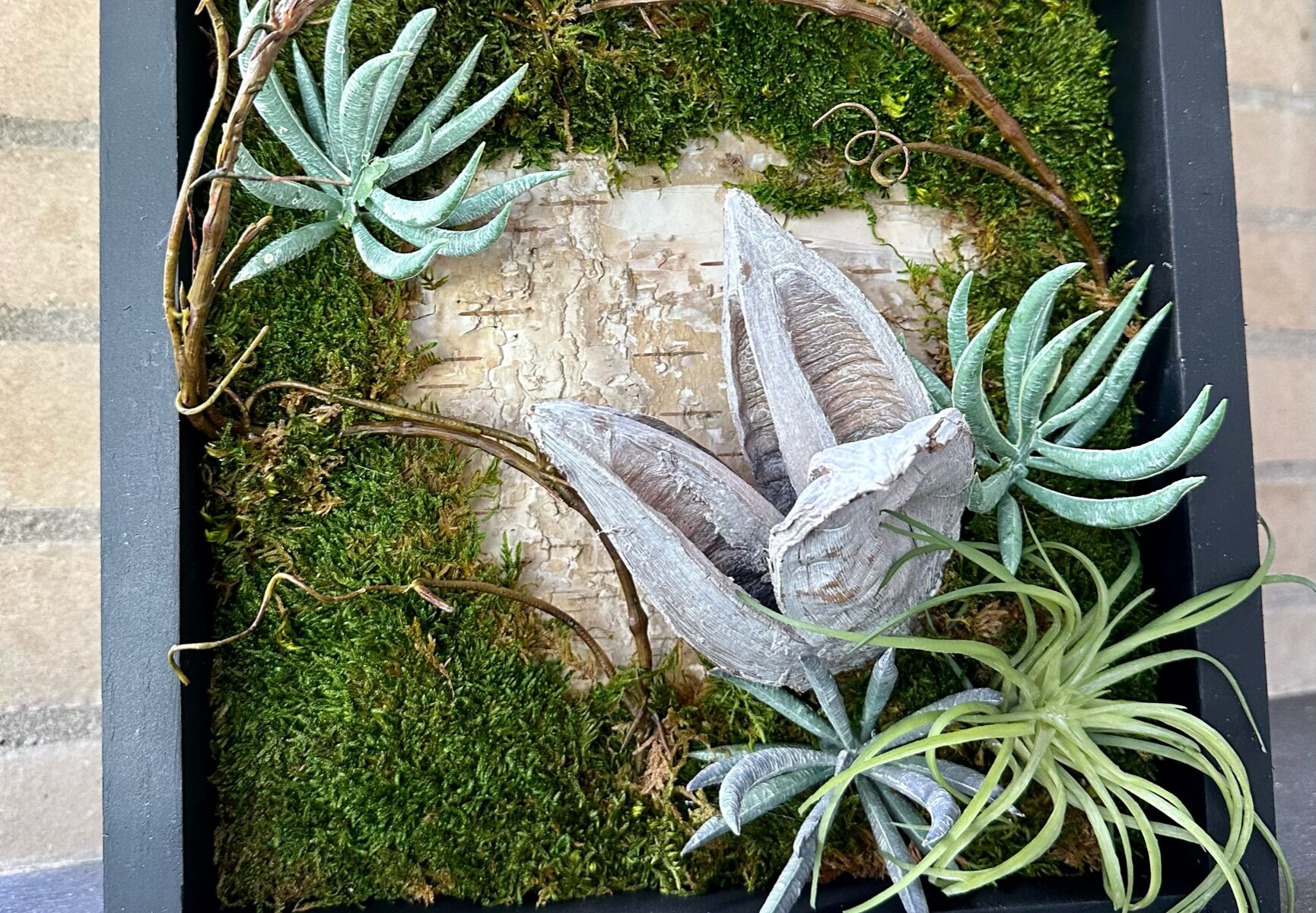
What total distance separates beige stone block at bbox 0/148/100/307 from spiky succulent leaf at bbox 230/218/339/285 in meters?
0.31

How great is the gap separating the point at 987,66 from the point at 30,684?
1402mm

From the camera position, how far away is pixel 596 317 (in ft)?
3.17

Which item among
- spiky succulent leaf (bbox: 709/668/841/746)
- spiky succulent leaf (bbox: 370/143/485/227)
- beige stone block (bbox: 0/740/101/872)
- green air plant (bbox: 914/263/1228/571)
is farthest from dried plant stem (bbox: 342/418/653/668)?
beige stone block (bbox: 0/740/101/872)

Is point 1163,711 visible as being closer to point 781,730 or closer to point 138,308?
point 781,730

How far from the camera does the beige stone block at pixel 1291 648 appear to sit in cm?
124

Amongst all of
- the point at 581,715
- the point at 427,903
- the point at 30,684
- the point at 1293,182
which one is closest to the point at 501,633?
the point at 581,715

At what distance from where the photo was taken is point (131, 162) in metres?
0.84

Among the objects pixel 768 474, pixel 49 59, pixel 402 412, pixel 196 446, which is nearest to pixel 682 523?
pixel 768 474

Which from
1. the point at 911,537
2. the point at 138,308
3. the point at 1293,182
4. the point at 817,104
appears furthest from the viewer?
the point at 1293,182

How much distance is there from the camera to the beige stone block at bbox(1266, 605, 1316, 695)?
4.08 ft

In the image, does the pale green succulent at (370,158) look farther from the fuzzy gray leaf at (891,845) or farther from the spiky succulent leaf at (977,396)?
the fuzzy gray leaf at (891,845)

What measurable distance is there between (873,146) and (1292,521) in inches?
34.8

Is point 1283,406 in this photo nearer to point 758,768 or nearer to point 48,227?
point 758,768

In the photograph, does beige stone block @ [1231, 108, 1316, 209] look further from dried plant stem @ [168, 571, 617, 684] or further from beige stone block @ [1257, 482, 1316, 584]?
dried plant stem @ [168, 571, 617, 684]
